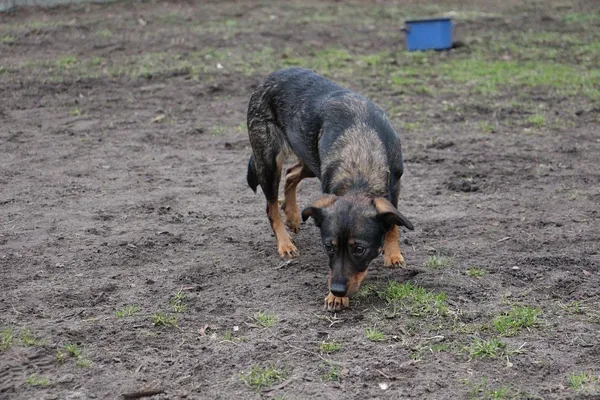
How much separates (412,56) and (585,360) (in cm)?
1015

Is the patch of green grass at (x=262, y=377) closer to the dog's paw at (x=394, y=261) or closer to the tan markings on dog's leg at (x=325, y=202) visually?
the tan markings on dog's leg at (x=325, y=202)

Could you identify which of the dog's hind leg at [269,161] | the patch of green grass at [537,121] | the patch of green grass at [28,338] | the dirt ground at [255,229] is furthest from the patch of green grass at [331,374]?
the patch of green grass at [537,121]

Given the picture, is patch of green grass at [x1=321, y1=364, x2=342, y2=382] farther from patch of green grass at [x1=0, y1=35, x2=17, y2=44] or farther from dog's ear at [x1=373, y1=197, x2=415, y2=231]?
patch of green grass at [x1=0, y1=35, x2=17, y2=44]

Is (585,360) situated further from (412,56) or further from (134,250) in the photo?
(412,56)

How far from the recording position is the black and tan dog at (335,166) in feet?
19.7

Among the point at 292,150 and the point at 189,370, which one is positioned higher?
the point at 292,150

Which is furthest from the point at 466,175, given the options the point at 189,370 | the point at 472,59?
the point at 472,59

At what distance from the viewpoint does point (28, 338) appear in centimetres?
557

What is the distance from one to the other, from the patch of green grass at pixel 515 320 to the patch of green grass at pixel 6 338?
3.21 metres

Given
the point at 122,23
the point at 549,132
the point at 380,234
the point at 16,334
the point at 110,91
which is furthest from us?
the point at 122,23

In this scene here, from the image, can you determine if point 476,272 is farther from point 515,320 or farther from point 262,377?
point 262,377

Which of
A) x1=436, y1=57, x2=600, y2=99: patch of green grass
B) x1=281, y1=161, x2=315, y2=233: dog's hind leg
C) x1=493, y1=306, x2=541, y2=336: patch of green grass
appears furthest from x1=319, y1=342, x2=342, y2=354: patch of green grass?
x1=436, y1=57, x2=600, y2=99: patch of green grass

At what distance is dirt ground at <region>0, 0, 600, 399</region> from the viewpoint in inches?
209

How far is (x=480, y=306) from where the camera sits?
6145mm
